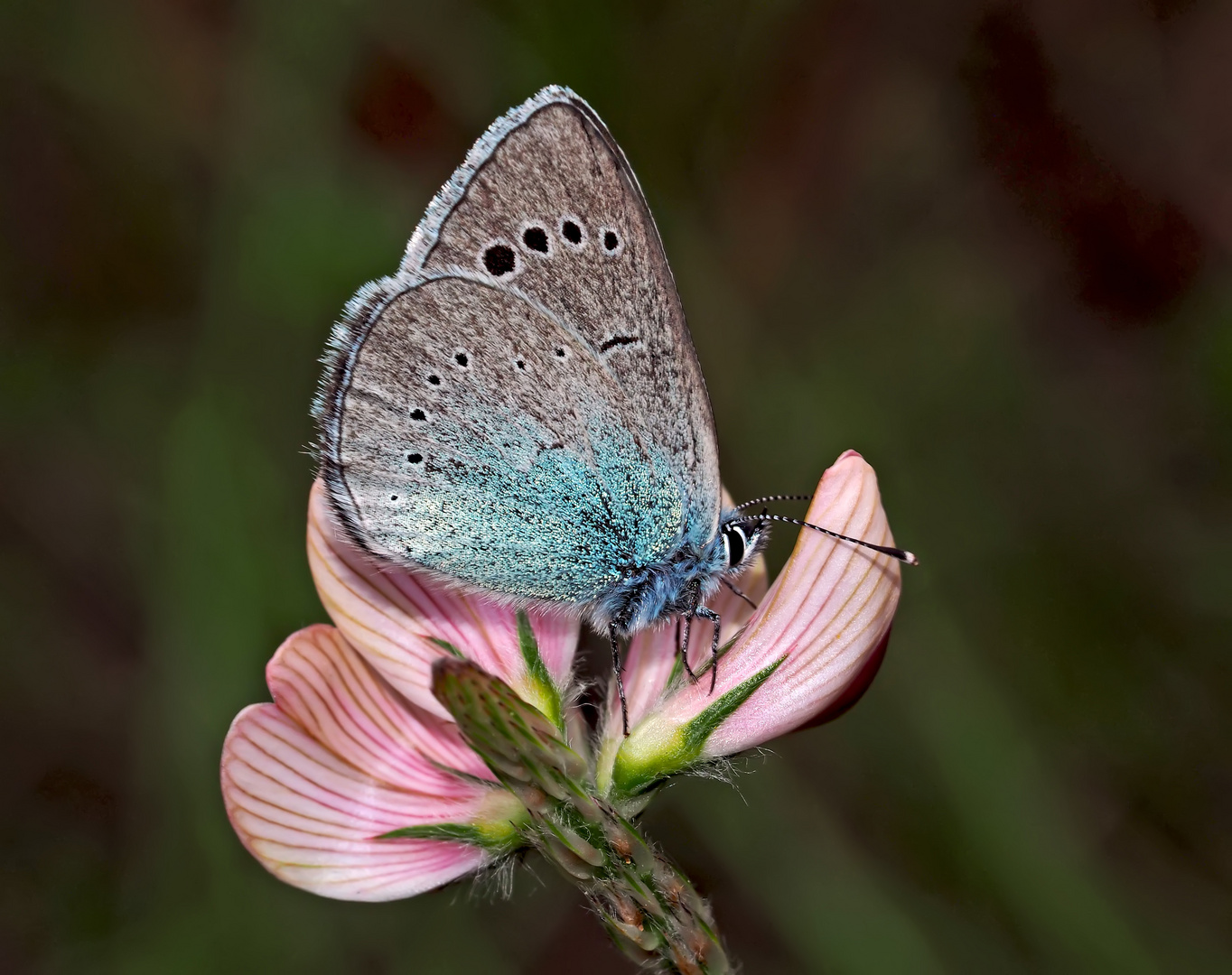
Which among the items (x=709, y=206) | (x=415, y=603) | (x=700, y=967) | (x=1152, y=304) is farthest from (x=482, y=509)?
(x=1152, y=304)

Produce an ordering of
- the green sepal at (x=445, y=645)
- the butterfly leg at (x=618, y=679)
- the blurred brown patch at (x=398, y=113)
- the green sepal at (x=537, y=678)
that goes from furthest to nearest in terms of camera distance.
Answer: the blurred brown patch at (x=398, y=113), the green sepal at (x=445, y=645), the green sepal at (x=537, y=678), the butterfly leg at (x=618, y=679)

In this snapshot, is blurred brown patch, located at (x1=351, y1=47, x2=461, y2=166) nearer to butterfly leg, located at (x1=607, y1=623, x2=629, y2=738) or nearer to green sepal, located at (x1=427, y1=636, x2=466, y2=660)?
green sepal, located at (x1=427, y1=636, x2=466, y2=660)

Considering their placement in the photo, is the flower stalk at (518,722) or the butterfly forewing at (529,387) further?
the butterfly forewing at (529,387)

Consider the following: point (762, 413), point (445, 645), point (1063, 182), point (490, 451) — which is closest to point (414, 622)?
point (445, 645)

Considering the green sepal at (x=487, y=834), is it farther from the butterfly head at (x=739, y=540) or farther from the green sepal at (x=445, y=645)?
the butterfly head at (x=739, y=540)

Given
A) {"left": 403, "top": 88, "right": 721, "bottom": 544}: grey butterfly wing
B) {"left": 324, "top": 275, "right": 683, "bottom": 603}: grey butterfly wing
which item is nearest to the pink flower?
{"left": 324, "top": 275, "right": 683, "bottom": 603}: grey butterfly wing

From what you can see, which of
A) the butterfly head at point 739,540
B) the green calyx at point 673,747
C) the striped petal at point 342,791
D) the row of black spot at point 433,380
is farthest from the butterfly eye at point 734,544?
the striped petal at point 342,791
